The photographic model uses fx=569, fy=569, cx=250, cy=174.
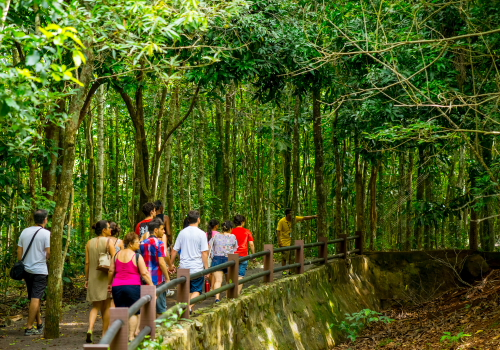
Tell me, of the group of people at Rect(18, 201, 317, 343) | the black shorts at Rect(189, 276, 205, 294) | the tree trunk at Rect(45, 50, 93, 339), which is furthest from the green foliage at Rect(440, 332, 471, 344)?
the tree trunk at Rect(45, 50, 93, 339)

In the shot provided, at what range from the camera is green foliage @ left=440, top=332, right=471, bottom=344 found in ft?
28.4

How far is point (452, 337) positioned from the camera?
877cm

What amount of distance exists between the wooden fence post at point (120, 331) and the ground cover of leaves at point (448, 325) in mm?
5814

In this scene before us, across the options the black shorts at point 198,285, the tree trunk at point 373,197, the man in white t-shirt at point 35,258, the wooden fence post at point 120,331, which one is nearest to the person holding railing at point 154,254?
the black shorts at point 198,285

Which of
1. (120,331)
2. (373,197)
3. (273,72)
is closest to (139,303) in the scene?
(120,331)

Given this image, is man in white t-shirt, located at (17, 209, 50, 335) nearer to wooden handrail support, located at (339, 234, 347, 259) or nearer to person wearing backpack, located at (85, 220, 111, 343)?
person wearing backpack, located at (85, 220, 111, 343)

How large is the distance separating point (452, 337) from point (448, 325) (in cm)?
125

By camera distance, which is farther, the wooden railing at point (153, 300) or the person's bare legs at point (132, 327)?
the person's bare legs at point (132, 327)

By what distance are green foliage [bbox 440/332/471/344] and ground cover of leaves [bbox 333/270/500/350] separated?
31 mm

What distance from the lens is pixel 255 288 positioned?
905 centimetres

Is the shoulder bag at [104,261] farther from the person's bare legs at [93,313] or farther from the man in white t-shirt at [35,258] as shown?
the man in white t-shirt at [35,258]

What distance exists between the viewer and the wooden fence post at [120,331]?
3.85 metres

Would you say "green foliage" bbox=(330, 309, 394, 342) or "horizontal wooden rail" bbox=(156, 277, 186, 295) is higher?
"horizontal wooden rail" bbox=(156, 277, 186, 295)

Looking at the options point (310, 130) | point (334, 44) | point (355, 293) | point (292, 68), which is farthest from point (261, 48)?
point (310, 130)
